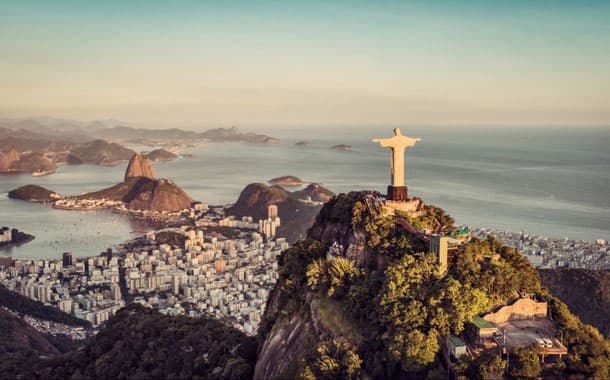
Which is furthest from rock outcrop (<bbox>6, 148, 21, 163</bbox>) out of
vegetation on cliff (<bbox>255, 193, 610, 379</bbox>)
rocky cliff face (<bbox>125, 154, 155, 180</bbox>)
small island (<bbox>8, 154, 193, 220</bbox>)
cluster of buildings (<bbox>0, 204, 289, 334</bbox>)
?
vegetation on cliff (<bbox>255, 193, 610, 379</bbox>)

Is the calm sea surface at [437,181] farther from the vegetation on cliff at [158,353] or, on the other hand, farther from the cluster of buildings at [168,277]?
the vegetation on cliff at [158,353]

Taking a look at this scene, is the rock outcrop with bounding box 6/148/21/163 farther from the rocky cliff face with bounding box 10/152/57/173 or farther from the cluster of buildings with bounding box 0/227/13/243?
the cluster of buildings with bounding box 0/227/13/243

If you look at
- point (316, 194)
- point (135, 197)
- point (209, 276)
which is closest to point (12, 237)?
point (135, 197)

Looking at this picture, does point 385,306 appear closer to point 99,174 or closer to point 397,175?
point 397,175

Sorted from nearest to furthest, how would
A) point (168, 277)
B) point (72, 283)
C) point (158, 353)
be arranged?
point (158, 353), point (168, 277), point (72, 283)

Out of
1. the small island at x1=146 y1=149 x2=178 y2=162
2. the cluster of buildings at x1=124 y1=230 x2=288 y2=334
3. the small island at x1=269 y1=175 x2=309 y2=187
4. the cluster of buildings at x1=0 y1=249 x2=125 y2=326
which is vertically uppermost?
the small island at x1=146 y1=149 x2=178 y2=162

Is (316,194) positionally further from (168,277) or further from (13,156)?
(13,156)
